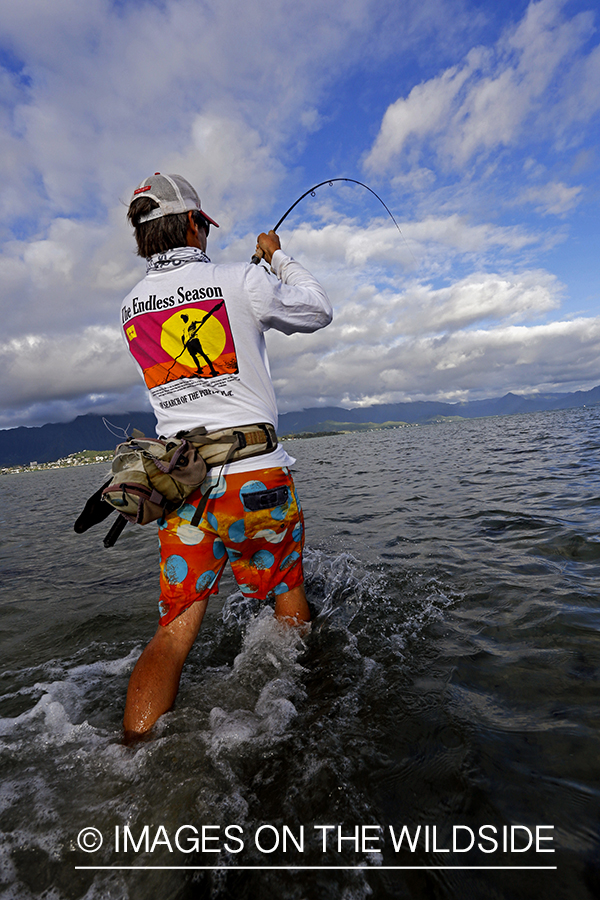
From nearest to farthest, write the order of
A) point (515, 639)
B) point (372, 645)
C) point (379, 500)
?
1. point (515, 639)
2. point (372, 645)
3. point (379, 500)

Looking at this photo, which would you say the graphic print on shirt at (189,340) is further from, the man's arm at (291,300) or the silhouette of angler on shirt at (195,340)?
the man's arm at (291,300)

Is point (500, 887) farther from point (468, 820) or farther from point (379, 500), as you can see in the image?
point (379, 500)

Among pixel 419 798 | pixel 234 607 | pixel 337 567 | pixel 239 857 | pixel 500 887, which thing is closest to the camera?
pixel 500 887

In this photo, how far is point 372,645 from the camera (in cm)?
357

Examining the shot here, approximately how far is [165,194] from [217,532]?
249 cm

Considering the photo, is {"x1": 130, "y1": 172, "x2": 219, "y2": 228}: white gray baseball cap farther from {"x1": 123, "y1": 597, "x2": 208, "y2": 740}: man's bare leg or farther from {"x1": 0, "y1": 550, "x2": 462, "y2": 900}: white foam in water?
{"x1": 0, "y1": 550, "x2": 462, "y2": 900}: white foam in water

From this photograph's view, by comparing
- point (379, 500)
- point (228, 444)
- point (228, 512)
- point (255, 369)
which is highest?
point (255, 369)

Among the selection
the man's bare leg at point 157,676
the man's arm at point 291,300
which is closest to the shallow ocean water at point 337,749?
the man's bare leg at point 157,676

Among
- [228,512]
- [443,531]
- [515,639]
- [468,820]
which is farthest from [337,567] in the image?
[468,820]

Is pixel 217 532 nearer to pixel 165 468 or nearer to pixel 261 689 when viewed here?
pixel 165 468

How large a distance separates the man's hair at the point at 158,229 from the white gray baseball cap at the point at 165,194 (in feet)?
0.08

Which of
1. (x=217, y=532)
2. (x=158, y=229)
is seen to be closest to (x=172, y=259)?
(x=158, y=229)

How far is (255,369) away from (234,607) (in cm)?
353

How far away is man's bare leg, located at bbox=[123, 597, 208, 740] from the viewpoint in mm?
2409
